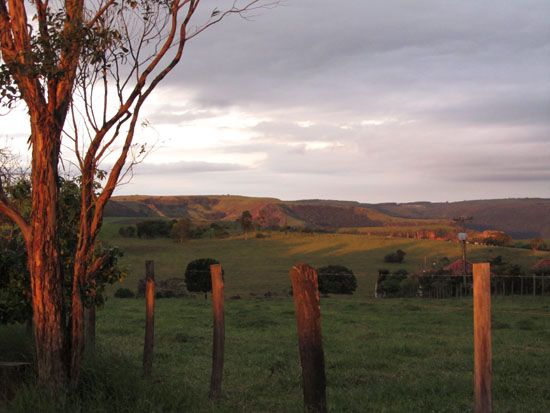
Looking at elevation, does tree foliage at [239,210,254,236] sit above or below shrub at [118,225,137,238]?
above

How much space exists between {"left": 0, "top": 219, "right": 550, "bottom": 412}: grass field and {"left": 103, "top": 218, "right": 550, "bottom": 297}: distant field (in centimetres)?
2078

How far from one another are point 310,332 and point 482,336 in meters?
1.88

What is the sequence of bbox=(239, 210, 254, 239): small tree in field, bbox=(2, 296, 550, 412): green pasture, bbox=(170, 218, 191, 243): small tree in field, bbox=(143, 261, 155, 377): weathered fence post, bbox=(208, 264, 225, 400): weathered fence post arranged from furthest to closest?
bbox=(239, 210, 254, 239): small tree in field
bbox=(170, 218, 191, 243): small tree in field
bbox=(143, 261, 155, 377): weathered fence post
bbox=(208, 264, 225, 400): weathered fence post
bbox=(2, 296, 550, 412): green pasture

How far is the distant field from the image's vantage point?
5559 centimetres

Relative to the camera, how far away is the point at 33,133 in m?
8.41

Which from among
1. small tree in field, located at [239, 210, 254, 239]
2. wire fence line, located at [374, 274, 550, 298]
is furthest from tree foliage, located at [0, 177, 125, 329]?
small tree in field, located at [239, 210, 254, 239]

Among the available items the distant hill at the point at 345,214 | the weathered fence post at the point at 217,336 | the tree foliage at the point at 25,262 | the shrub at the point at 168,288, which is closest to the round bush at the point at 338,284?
the shrub at the point at 168,288

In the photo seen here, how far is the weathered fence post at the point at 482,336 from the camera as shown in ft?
21.2

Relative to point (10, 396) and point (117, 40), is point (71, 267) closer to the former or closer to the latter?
point (10, 396)

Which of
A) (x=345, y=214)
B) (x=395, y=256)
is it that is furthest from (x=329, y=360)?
(x=345, y=214)

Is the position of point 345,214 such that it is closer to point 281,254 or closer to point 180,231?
point 180,231

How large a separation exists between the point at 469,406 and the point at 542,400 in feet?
4.92

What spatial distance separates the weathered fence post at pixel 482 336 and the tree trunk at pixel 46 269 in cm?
470

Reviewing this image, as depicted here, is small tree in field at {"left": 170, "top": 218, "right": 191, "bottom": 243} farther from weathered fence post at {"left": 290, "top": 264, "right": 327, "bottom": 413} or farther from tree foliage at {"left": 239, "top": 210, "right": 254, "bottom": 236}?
weathered fence post at {"left": 290, "top": 264, "right": 327, "bottom": 413}
